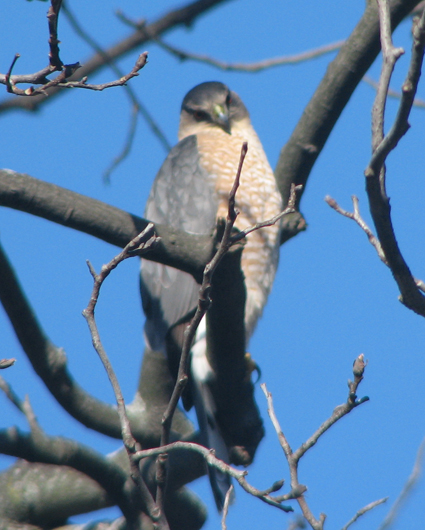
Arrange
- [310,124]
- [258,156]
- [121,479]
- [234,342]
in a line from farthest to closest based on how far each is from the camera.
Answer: [258,156], [310,124], [121,479], [234,342]

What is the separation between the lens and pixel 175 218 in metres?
3.86

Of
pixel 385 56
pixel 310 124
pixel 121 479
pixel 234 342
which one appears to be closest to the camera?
pixel 385 56

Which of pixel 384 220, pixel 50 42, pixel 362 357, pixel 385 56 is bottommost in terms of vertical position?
pixel 362 357

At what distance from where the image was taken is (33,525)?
3396 millimetres

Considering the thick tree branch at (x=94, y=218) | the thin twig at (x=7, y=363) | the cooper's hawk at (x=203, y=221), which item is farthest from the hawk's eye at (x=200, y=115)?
the thin twig at (x=7, y=363)

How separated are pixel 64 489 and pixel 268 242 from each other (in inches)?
65.8

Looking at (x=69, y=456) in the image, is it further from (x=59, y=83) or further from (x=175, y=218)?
(x=59, y=83)

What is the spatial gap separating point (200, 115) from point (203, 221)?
142 cm

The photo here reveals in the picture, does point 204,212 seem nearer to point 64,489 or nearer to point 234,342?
point 234,342

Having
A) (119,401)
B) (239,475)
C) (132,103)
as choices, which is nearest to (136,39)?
(132,103)

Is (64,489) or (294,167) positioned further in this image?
(294,167)

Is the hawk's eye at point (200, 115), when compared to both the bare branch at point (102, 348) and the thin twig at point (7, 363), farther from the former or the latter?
the thin twig at point (7, 363)

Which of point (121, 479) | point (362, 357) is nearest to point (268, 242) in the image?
point (121, 479)

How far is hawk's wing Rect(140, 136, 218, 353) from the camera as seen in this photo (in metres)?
3.54
